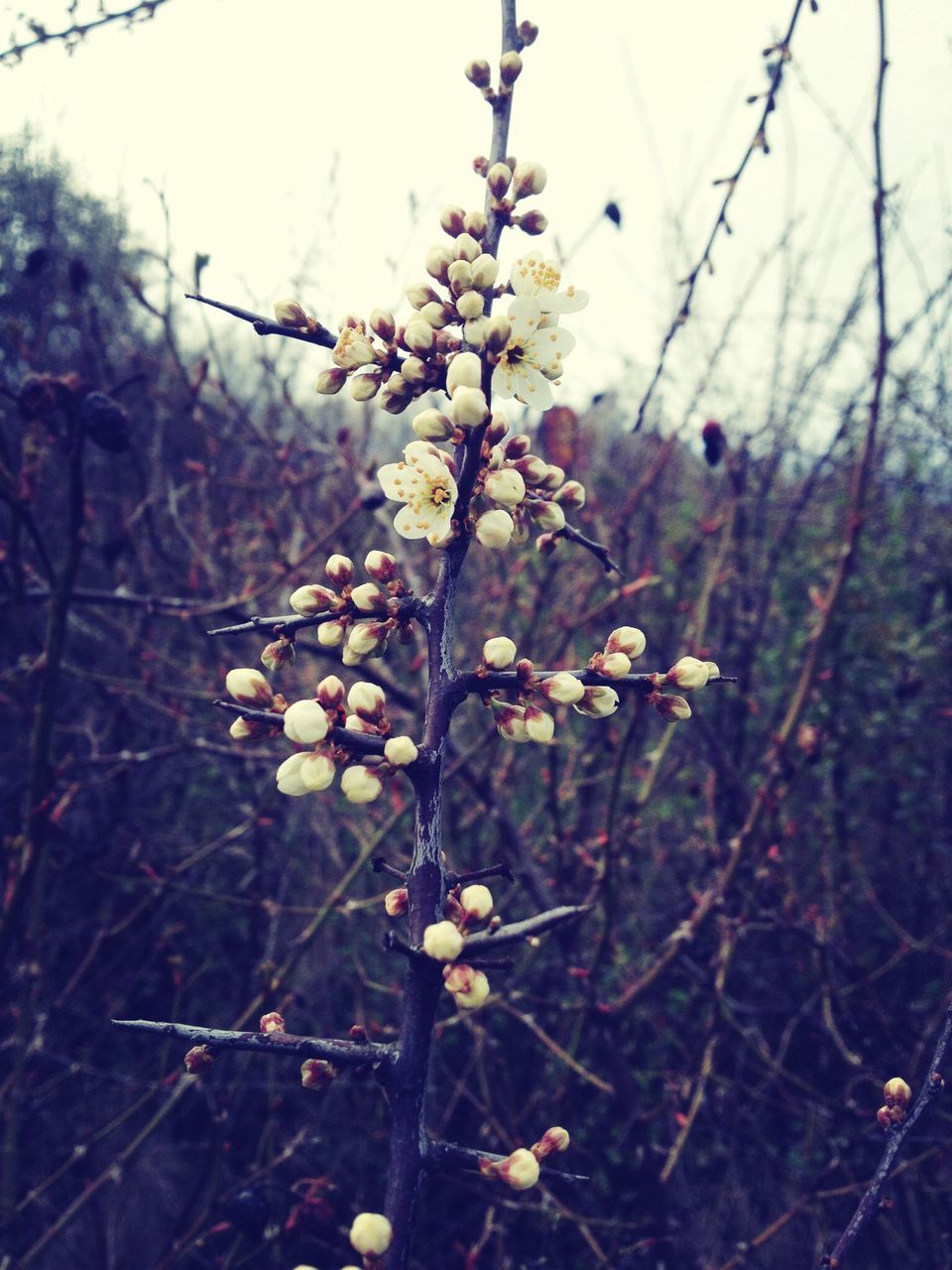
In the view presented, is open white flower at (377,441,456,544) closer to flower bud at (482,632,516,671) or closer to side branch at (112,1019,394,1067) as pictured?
flower bud at (482,632,516,671)

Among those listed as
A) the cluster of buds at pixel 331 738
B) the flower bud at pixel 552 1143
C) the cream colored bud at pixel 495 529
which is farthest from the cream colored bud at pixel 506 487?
the flower bud at pixel 552 1143

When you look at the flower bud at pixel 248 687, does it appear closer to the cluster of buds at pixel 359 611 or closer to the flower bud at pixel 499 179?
the cluster of buds at pixel 359 611

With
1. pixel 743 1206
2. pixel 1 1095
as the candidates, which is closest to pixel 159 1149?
pixel 1 1095

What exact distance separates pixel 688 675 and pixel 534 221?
33.4 inches

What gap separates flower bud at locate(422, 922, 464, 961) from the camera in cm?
98

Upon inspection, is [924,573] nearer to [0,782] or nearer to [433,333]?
[433,333]

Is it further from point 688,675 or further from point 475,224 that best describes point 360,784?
point 475,224

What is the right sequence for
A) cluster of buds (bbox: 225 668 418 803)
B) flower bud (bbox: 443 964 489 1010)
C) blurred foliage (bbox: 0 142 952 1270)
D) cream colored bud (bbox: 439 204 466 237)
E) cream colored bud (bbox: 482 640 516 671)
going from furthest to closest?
1. blurred foliage (bbox: 0 142 952 1270)
2. cream colored bud (bbox: 439 204 466 237)
3. cream colored bud (bbox: 482 640 516 671)
4. cluster of buds (bbox: 225 668 418 803)
5. flower bud (bbox: 443 964 489 1010)

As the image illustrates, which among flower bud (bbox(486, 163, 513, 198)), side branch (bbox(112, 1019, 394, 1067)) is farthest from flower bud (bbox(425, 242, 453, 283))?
side branch (bbox(112, 1019, 394, 1067))

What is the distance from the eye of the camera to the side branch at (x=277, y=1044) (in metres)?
0.98

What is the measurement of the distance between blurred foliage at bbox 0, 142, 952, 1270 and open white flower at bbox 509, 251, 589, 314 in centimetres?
149

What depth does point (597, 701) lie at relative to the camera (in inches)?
49.9

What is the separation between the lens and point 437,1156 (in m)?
1.11

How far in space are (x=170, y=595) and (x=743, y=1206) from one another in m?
4.95
